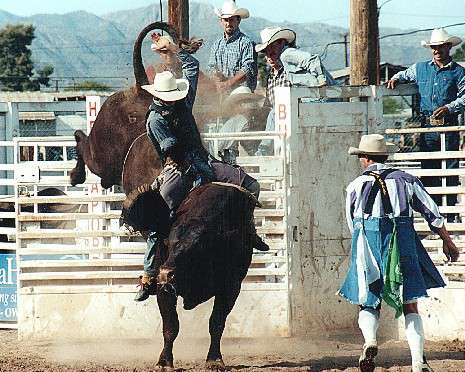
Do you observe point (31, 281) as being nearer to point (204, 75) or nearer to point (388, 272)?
point (204, 75)

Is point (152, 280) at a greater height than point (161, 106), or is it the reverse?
point (161, 106)

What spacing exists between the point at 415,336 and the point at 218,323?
1.77m

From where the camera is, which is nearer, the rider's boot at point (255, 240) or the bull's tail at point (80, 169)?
the rider's boot at point (255, 240)

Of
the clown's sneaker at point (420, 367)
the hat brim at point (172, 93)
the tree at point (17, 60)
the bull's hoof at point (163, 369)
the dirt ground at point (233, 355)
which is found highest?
the tree at point (17, 60)

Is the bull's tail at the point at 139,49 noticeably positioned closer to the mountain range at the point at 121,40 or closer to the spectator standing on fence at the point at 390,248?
the mountain range at the point at 121,40

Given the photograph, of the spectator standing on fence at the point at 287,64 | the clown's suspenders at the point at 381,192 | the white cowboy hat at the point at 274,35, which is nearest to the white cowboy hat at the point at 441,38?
the spectator standing on fence at the point at 287,64

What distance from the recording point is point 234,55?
12.3 m

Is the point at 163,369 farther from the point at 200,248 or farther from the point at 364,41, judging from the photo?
the point at 364,41

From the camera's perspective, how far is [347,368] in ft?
30.3

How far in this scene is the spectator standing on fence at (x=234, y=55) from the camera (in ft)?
40.2

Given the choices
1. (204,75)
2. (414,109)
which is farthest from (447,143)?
(204,75)

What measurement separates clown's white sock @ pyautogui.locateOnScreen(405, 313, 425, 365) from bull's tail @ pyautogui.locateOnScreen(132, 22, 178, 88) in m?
3.75

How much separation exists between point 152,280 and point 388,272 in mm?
1971

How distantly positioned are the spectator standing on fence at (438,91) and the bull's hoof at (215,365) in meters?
2.78
